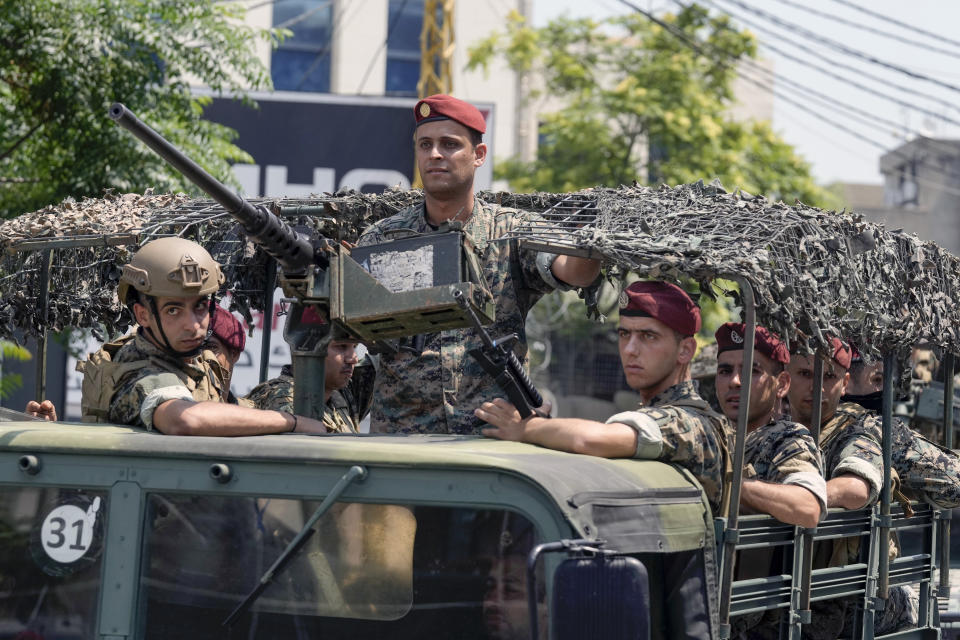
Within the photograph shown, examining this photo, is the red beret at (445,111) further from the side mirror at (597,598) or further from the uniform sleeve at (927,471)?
the uniform sleeve at (927,471)

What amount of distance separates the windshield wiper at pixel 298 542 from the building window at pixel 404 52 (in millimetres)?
27537

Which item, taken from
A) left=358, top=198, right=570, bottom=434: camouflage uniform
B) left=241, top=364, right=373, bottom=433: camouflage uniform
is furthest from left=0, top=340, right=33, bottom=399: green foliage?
left=358, top=198, right=570, bottom=434: camouflage uniform

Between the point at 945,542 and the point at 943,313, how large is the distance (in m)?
0.99

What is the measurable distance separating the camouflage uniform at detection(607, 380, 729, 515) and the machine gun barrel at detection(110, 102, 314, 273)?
980 mm

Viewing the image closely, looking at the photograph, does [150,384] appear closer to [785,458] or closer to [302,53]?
[785,458]

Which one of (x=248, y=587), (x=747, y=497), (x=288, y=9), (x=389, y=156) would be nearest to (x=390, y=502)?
(x=248, y=587)

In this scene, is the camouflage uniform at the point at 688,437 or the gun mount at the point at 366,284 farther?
the gun mount at the point at 366,284

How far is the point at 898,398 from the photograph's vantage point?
7.16 m

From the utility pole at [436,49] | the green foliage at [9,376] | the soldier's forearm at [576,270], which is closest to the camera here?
the soldier's forearm at [576,270]

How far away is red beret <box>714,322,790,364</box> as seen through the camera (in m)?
4.98

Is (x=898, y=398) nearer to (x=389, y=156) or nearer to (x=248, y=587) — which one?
(x=248, y=587)

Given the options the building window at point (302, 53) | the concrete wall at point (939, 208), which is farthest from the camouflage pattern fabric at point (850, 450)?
the concrete wall at point (939, 208)

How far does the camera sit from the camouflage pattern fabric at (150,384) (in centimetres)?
382

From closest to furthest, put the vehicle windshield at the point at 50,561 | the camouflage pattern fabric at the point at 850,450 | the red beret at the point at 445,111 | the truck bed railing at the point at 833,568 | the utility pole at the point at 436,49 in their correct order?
the vehicle windshield at the point at 50,561 → the truck bed railing at the point at 833,568 → the red beret at the point at 445,111 → the camouflage pattern fabric at the point at 850,450 → the utility pole at the point at 436,49
